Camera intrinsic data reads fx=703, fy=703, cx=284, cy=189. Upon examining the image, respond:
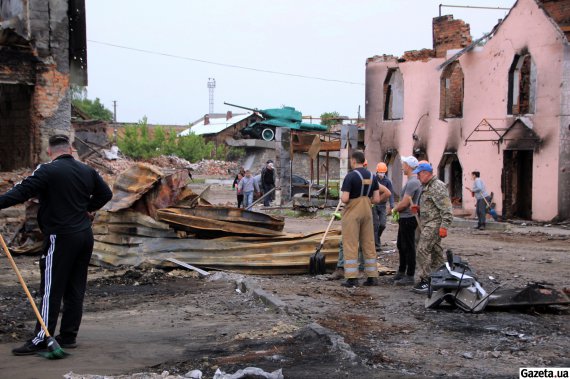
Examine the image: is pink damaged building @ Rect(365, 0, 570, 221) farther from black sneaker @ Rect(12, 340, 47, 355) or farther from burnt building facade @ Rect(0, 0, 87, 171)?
black sneaker @ Rect(12, 340, 47, 355)

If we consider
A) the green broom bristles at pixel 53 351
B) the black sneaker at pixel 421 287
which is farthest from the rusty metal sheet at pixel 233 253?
the green broom bristles at pixel 53 351

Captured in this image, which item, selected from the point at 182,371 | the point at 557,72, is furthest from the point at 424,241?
the point at 557,72

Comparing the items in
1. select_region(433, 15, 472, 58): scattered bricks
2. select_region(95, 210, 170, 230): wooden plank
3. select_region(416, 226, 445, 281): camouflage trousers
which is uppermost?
select_region(433, 15, 472, 58): scattered bricks

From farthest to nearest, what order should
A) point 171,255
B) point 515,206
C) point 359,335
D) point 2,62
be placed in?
point 515,206
point 2,62
point 171,255
point 359,335

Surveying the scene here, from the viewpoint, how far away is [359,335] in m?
6.60

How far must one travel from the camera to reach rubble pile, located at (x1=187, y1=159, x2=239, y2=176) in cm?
5772

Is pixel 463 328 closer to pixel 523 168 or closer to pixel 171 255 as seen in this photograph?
pixel 171 255

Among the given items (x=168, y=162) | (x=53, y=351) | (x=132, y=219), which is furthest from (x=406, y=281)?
(x=168, y=162)

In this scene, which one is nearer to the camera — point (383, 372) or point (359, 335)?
point (383, 372)

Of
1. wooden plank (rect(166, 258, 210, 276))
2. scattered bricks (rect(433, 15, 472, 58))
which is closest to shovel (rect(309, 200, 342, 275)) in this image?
wooden plank (rect(166, 258, 210, 276))

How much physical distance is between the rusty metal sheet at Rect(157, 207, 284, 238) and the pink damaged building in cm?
1390

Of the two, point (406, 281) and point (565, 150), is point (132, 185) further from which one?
point (565, 150)

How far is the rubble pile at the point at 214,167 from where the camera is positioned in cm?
5772

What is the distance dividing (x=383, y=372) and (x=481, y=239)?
1351cm
